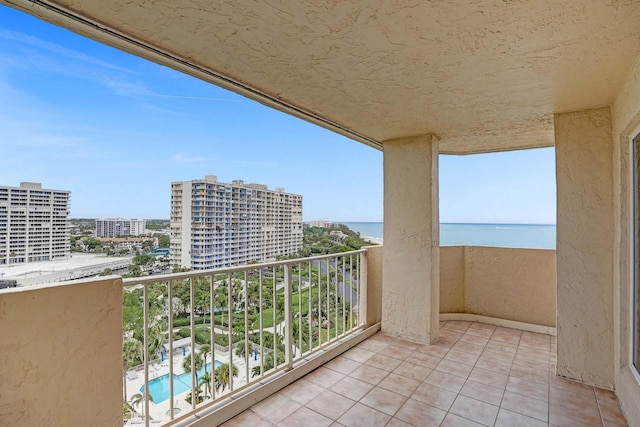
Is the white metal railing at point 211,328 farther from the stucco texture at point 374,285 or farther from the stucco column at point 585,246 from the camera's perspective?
the stucco column at point 585,246

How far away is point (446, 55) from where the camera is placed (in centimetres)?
176

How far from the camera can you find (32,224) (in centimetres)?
148

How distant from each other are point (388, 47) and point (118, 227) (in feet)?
7.14

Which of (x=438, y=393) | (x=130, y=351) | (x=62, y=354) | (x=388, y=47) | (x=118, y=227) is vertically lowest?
(x=438, y=393)

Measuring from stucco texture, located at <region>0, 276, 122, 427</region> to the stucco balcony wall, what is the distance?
159 inches

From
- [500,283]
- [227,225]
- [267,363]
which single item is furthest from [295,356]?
[500,283]

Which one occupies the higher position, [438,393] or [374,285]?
[374,285]

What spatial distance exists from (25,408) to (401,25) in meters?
2.53

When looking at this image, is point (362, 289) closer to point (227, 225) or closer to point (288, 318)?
point (288, 318)

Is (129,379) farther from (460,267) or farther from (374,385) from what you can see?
(460,267)

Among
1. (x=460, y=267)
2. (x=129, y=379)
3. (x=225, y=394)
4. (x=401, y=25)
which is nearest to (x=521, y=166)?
(x=460, y=267)

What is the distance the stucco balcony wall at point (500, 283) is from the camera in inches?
148

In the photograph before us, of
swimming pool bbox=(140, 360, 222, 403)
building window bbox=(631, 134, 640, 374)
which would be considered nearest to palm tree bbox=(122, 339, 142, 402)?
swimming pool bbox=(140, 360, 222, 403)

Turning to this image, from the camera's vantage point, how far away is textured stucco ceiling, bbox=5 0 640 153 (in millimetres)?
1365
